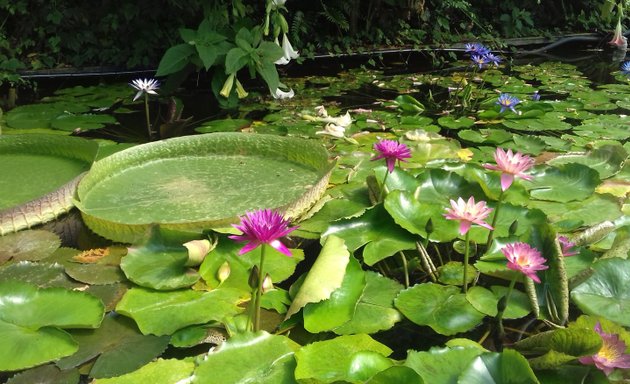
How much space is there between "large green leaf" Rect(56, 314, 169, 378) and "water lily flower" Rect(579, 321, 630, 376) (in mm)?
806

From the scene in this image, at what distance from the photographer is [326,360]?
1.05m

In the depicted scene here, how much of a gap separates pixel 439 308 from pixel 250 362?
1.51ft

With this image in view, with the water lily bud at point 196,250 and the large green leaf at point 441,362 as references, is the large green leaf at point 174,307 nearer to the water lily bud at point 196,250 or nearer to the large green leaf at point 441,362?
the water lily bud at point 196,250

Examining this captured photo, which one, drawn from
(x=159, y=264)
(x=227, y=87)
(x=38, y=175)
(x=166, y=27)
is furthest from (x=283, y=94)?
(x=159, y=264)

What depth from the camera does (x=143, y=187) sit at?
1.86 metres

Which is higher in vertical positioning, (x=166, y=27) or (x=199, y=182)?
(x=166, y=27)

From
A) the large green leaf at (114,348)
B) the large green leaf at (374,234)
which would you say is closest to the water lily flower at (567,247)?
the large green leaf at (374,234)

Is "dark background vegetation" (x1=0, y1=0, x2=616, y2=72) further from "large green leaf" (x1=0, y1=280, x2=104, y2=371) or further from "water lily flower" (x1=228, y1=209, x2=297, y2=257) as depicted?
"water lily flower" (x1=228, y1=209, x2=297, y2=257)

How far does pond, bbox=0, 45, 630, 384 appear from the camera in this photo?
41.5 inches

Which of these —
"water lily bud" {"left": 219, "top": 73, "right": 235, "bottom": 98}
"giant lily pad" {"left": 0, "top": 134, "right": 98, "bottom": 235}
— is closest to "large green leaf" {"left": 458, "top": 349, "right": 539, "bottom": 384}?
"giant lily pad" {"left": 0, "top": 134, "right": 98, "bottom": 235}

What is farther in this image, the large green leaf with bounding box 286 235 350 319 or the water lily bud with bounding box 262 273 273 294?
the water lily bud with bounding box 262 273 273 294

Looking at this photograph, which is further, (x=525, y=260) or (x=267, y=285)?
(x=267, y=285)

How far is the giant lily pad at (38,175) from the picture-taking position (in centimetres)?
165

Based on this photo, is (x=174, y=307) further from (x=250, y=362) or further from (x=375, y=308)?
(x=375, y=308)
